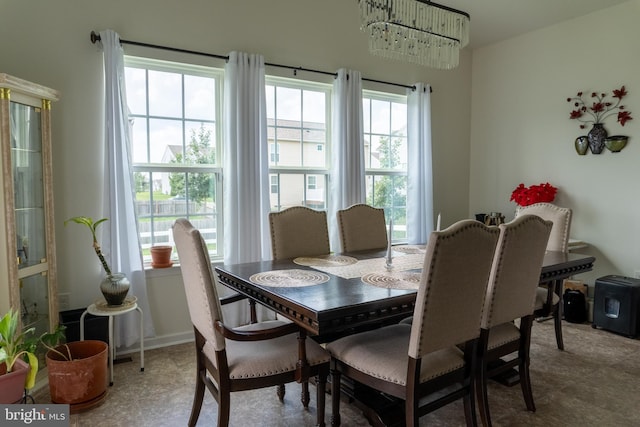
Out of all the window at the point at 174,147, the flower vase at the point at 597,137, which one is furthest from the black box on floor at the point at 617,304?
the window at the point at 174,147

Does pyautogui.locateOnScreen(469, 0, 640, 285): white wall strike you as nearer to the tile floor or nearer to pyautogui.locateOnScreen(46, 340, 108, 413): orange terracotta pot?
the tile floor

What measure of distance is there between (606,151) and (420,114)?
178cm

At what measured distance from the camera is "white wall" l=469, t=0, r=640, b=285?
3732 millimetres

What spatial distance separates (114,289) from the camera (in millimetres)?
2635

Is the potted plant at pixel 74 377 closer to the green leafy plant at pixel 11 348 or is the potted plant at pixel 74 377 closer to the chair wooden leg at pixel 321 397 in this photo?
the green leafy plant at pixel 11 348

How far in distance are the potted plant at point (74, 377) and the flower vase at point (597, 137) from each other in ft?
14.4

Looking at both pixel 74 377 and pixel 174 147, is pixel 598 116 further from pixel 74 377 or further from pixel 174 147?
pixel 74 377

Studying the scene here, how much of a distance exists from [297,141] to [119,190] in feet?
5.29

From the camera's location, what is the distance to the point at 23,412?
1.97 metres

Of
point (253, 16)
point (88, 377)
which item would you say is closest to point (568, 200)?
point (253, 16)

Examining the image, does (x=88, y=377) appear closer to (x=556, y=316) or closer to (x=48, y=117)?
(x=48, y=117)

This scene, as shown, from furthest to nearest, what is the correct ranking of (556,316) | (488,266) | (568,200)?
(568,200), (556,316), (488,266)

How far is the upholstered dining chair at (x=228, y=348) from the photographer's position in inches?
68.1

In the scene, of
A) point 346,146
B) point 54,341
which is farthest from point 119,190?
point 346,146
